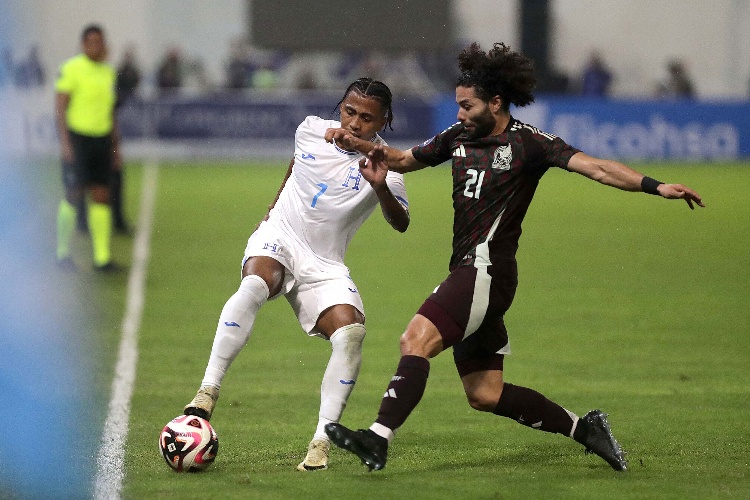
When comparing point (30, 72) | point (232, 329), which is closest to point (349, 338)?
point (232, 329)

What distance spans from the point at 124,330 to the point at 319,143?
4090 mm

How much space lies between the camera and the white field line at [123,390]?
18.9ft

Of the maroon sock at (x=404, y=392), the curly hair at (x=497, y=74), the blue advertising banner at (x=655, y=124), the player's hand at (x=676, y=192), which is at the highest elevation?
the curly hair at (x=497, y=74)

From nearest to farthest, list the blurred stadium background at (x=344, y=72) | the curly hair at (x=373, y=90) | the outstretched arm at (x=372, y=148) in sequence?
the outstretched arm at (x=372, y=148)
the curly hair at (x=373, y=90)
the blurred stadium background at (x=344, y=72)

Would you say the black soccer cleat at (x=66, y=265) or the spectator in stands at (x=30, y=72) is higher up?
the spectator in stands at (x=30, y=72)

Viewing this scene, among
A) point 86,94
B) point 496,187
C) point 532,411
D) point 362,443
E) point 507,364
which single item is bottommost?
point 507,364

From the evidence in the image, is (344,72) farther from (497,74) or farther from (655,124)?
(497,74)

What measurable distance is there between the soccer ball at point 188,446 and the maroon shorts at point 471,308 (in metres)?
1.16

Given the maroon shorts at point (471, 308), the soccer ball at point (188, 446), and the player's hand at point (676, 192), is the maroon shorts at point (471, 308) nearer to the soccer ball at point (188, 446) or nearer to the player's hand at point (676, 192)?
the player's hand at point (676, 192)

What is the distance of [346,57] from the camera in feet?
103

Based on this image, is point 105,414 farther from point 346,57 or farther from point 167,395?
point 346,57

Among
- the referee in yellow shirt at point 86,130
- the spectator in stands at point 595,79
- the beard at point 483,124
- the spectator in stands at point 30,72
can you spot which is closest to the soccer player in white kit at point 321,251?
the beard at point 483,124

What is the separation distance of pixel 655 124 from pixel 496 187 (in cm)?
2135

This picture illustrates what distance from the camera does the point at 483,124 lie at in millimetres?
5863
